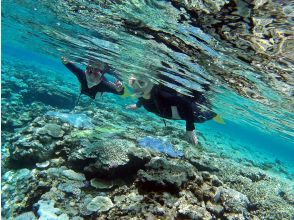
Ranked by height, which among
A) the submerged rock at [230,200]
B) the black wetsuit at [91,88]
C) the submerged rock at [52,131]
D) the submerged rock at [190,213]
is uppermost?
the black wetsuit at [91,88]

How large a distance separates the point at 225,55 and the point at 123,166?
530cm

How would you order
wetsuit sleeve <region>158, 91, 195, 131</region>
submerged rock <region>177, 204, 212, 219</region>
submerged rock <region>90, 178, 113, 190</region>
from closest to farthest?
1. submerged rock <region>177, 204, 212, 219</region>
2. submerged rock <region>90, 178, 113, 190</region>
3. wetsuit sleeve <region>158, 91, 195, 131</region>

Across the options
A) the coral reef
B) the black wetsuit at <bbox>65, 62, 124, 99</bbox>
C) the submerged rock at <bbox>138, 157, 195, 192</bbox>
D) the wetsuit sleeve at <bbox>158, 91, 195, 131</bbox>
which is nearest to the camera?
the coral reef

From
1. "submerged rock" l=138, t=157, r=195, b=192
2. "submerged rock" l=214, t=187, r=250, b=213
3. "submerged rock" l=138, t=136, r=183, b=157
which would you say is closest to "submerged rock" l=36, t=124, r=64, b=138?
"submerged rock" l=138, t=136, r=183, b=157

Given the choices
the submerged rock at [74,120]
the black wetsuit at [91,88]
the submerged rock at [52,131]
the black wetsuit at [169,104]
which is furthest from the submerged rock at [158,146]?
the submerged rock at [52,131]

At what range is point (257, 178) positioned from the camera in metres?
14.1

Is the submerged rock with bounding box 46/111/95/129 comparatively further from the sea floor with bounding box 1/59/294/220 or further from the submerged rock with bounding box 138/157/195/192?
the submerged rock with bounding box 138/157/195/192

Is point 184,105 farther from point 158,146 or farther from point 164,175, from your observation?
point 158,146

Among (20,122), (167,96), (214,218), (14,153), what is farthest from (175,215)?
(20,122)

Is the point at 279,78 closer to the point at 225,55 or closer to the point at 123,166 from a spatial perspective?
the point at 225,55

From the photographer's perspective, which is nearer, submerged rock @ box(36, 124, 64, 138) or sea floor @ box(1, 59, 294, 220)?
sea floor @ box(1, 59, 294, 220)

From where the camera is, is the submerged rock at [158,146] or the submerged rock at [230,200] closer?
the submerged rock at [230,200]

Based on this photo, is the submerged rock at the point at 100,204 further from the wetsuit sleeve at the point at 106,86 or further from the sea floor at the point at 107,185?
the wetsuit sleeve at the point at 106,86

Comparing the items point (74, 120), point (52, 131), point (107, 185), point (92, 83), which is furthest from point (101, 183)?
point (74, 120)
